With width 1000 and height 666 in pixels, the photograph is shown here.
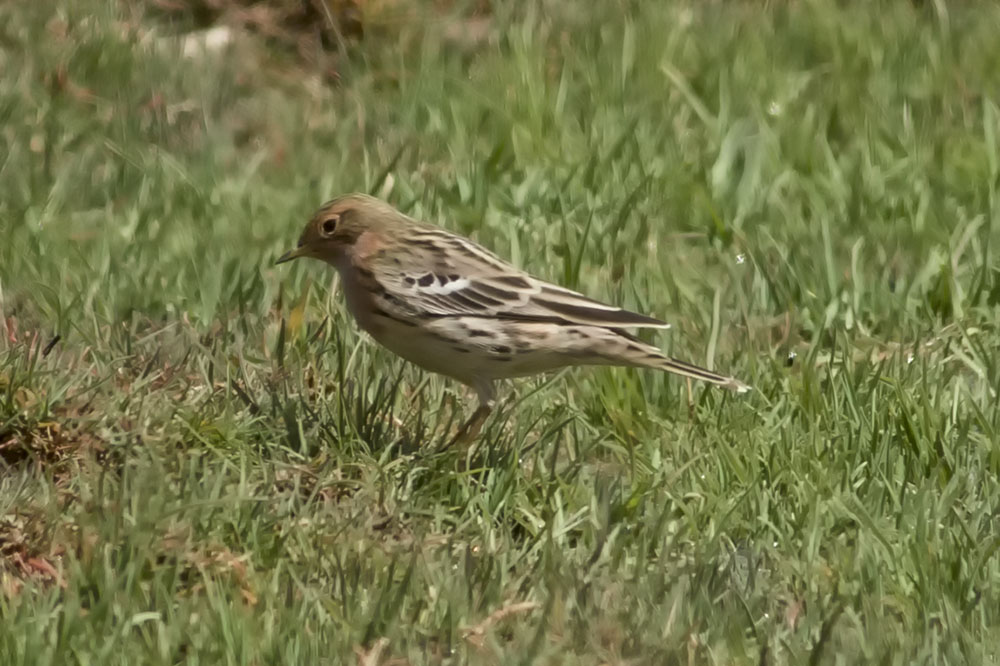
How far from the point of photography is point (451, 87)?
9.45 m

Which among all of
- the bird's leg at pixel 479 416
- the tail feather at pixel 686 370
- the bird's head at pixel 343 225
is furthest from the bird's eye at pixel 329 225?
the tail feather at pixel 686 370

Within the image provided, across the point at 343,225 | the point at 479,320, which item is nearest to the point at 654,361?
the point at 479,320

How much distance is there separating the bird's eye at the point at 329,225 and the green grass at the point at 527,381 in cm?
42

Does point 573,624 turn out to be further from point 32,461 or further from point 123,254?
point 123,254

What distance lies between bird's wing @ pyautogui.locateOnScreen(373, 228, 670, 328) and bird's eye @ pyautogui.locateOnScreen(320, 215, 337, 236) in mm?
328

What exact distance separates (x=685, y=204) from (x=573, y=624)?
12.5ft

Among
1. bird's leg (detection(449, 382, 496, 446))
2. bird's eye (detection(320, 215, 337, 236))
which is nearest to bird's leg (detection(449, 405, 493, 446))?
bird's leg (detection(449, 382, 496, 446))

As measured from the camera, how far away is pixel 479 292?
251 inches

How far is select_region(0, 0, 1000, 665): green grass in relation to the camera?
5.06 meters

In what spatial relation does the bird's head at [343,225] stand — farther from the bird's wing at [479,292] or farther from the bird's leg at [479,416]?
the bird's leg at [479,416]

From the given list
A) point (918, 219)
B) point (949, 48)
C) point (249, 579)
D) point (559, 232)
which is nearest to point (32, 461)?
point (249, 579)

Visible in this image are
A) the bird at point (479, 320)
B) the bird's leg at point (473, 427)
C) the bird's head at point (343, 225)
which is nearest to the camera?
the bird's leg at point (473, 427)

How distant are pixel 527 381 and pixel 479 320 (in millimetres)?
858

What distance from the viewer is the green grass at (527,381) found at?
5059mm
